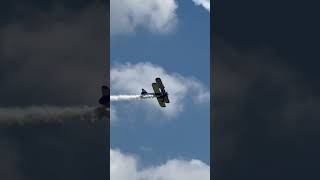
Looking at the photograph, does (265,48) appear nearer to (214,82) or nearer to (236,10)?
(236,10)

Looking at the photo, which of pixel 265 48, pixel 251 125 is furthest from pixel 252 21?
pixel 251 125

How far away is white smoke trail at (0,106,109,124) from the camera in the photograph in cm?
13400

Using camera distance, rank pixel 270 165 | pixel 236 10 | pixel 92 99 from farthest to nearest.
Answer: pixel 270 165 < pixel 92 99 < pixel 236 10

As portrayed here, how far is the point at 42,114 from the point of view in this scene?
135000mm

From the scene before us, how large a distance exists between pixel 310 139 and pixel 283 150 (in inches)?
282

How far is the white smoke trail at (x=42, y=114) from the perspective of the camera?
440ft

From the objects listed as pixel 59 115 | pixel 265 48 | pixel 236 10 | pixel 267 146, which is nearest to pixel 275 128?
pixel 267 146

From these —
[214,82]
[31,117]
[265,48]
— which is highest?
[265,48]

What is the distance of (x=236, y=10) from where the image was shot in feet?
547

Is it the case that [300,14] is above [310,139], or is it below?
above

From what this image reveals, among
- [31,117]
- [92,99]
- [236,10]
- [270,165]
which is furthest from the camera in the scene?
[270,165]

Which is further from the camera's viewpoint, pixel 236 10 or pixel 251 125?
pixel 251 125

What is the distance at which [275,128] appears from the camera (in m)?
198

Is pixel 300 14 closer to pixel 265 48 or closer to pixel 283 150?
pixel 265 48
